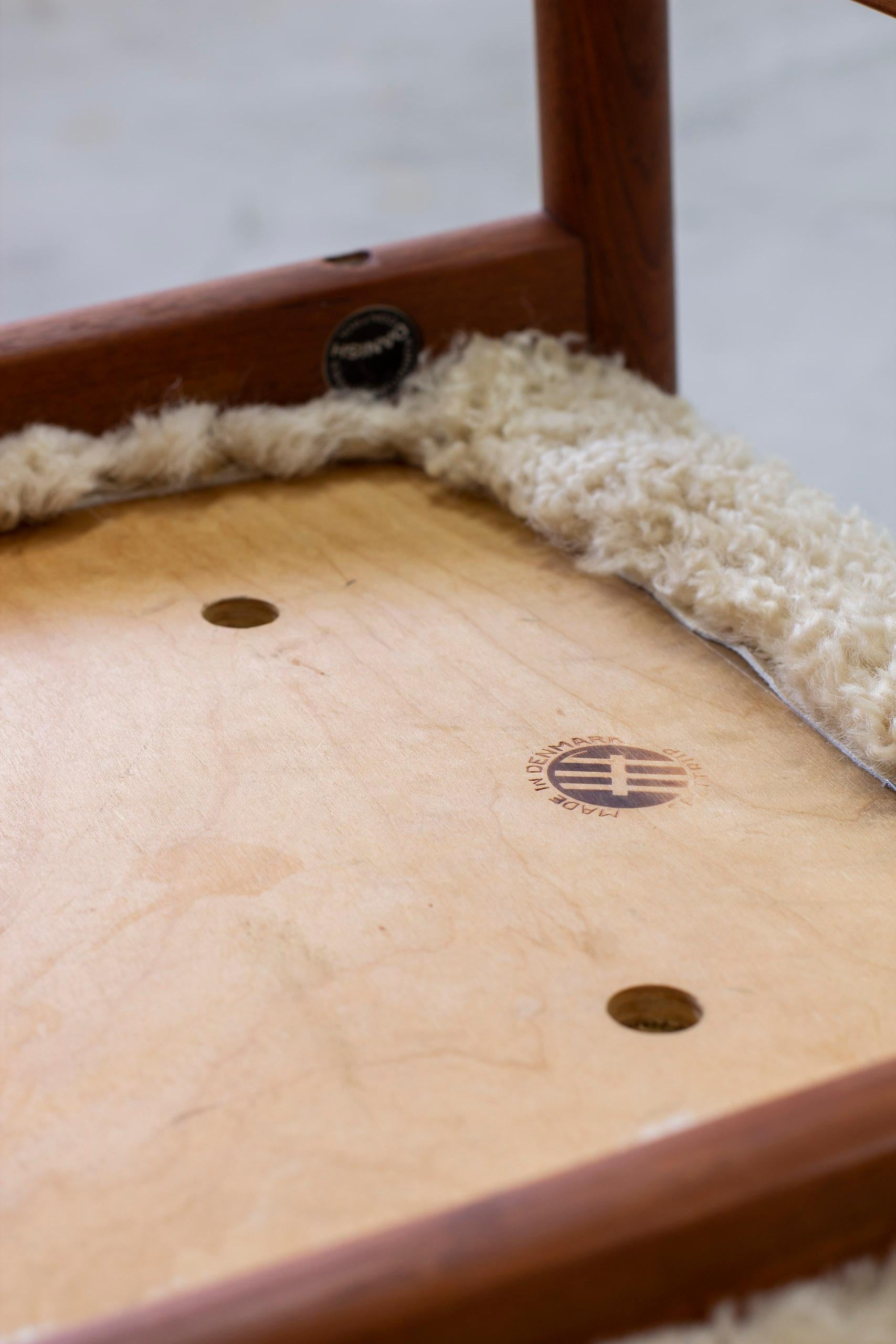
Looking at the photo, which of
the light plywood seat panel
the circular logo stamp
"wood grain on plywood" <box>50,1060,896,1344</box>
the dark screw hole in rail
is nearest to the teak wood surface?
the dark screw hole in rail

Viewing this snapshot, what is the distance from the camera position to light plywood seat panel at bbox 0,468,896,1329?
1.67 feet

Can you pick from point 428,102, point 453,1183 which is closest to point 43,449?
point 453,1183

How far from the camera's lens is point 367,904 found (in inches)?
25.1

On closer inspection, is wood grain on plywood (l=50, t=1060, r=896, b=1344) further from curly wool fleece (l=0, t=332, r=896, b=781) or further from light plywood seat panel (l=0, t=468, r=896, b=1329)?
curly wool fleece (l=0, t=332, r=896, b=781)

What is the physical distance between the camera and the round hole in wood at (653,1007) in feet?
1.90

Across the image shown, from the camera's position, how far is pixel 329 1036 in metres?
0.57

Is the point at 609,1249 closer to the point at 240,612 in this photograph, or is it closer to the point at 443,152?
the point at 240,612

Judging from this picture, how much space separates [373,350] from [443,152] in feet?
5.03

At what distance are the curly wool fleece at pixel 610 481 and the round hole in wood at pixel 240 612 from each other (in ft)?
0.53

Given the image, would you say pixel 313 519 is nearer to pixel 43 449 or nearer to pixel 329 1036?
pixel 43 449

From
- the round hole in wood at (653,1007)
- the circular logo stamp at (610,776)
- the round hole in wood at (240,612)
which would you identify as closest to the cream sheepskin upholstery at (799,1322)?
the round hole in wood at (653,1007)

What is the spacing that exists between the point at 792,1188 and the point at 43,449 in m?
0.74

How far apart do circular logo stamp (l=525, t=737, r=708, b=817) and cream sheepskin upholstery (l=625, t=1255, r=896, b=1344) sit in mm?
289

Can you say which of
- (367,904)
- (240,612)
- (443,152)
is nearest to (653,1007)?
(367,904)
